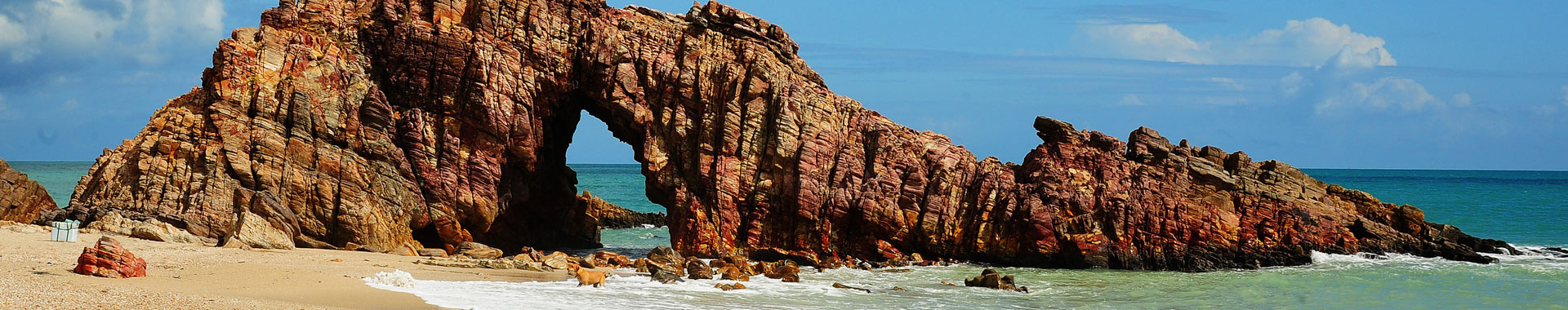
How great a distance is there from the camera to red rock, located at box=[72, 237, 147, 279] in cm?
1919

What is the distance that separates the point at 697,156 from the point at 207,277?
1515cm

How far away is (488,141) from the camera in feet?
108

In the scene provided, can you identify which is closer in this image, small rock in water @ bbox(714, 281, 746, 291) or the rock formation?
small rock in water @ bbox(714, 281, 746, 291)

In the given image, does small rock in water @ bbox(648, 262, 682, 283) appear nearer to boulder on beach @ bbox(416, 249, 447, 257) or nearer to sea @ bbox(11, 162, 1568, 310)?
sea @ bbox(11, 162, 1568, 310)

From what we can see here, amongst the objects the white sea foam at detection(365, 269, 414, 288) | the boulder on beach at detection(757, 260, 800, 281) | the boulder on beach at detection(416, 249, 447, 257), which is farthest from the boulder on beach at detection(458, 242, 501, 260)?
the boulder on beach at detection(757, 260, 800, 281)

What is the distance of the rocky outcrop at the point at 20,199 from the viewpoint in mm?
31031

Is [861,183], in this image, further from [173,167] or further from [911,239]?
[173,167]

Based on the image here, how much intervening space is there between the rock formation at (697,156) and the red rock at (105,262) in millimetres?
10918

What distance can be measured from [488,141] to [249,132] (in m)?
6.31

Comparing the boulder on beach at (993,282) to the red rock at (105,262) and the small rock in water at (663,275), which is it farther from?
the red rock at (105,262)

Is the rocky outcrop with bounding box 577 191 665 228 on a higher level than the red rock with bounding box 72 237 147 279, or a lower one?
higher

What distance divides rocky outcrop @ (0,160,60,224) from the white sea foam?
47.8 ft

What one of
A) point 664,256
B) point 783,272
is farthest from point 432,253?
point 783,272

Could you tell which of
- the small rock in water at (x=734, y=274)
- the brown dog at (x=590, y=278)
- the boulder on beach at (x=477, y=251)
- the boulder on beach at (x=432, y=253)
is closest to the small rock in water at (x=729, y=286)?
the small rock in water at (x=734, y=274)
